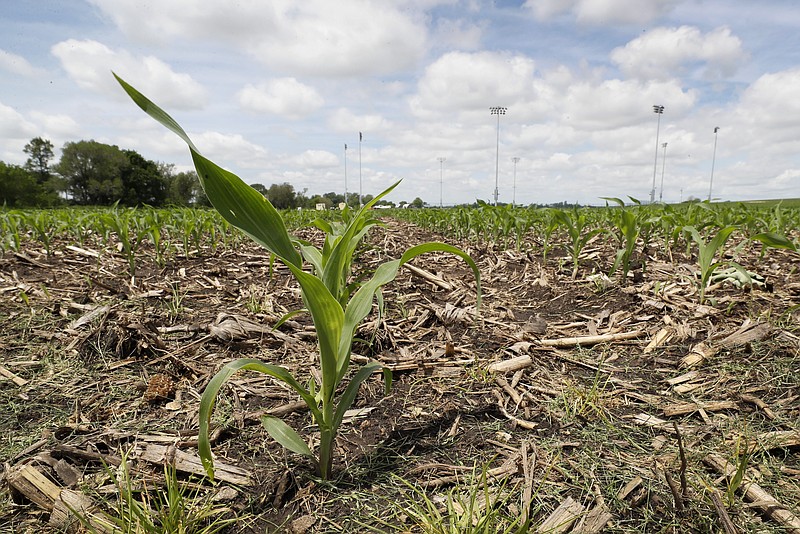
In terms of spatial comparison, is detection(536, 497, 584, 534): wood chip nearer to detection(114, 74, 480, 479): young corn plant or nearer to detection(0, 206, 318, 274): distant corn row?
detection(114, 74, 480, 479): young corn plant

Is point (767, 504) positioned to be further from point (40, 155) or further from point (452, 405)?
point (40, 155)

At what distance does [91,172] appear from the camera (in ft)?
177

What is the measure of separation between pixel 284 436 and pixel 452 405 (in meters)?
0.76

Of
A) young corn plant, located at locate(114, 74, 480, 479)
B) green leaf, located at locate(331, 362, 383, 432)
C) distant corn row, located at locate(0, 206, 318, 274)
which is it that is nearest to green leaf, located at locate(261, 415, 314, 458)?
young corn plant, located at locate(114, 74, 480, 479)

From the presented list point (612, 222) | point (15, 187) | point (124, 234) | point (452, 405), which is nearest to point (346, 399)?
point (452, 405)

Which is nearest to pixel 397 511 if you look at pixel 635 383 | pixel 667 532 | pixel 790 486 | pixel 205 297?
pixel 667 532

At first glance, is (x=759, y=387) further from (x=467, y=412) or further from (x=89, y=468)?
(x=89, y=468)

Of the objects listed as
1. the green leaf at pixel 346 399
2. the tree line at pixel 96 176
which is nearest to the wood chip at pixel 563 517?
the green leaf at pixel 346 399

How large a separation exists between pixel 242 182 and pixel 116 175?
218ft

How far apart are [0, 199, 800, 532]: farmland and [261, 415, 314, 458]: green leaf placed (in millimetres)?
136

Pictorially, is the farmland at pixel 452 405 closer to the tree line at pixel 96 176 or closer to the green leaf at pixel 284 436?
the green leaf at pixel 284 436

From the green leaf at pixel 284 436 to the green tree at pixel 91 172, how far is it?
63.1 m

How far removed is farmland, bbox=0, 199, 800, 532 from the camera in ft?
3.82

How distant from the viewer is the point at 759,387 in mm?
1688
